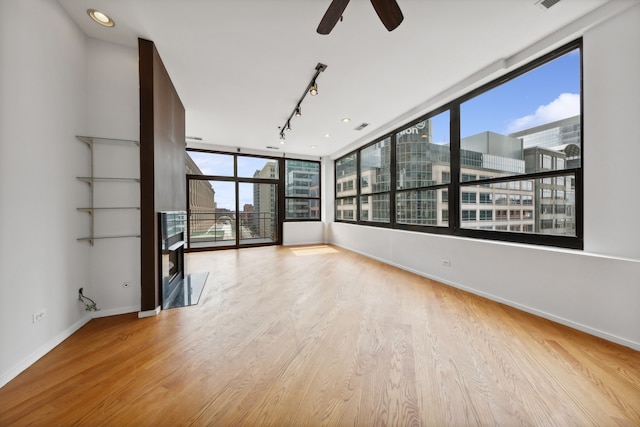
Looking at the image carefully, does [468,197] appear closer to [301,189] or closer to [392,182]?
[392,182]

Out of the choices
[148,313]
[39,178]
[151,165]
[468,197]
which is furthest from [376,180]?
[39,178]

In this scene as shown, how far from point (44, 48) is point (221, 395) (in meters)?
2.90

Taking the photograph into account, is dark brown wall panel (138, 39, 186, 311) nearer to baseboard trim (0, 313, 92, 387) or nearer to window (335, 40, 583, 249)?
baseboard trim (0, 313, 92, 387)

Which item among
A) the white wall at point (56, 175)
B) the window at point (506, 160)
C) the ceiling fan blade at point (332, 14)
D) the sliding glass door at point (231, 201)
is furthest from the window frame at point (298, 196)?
the ceiling fan blade at point (332, 14)

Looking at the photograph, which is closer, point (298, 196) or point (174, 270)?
point (174, 270)

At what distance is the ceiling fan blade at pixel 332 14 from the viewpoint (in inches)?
61.0

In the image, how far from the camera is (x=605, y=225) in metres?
1.98

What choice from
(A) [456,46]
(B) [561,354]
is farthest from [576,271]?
(A) [456,46]

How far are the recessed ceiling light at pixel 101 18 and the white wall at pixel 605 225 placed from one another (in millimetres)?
4424

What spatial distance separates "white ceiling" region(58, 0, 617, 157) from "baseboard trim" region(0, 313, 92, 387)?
2.83 m

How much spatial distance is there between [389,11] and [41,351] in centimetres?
358

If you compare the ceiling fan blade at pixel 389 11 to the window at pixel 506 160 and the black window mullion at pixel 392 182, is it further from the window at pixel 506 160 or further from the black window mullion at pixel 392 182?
the black window mullion at pixel 392 182

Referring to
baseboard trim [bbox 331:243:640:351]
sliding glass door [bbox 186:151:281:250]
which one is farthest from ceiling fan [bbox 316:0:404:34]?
sliding glass door [bbox 186:151:281:250]

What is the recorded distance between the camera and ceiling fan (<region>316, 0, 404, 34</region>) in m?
1.53
